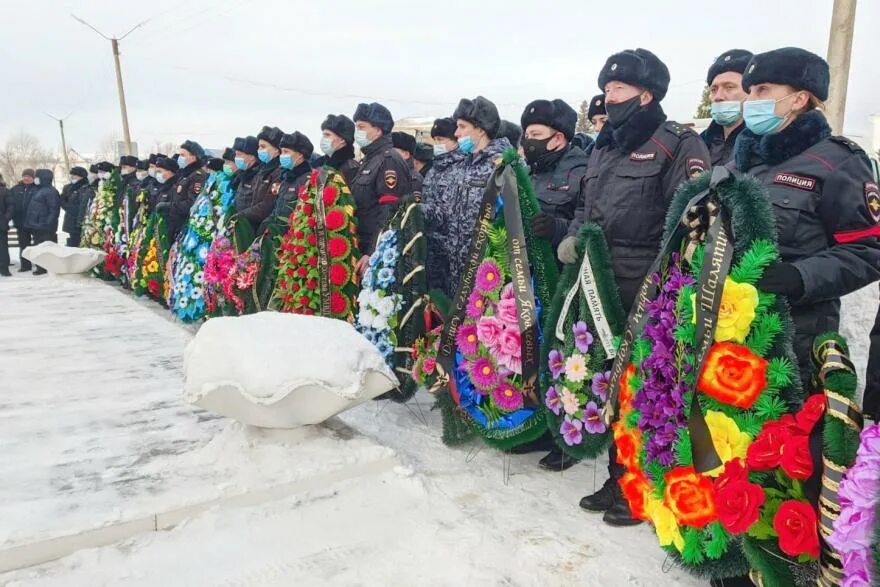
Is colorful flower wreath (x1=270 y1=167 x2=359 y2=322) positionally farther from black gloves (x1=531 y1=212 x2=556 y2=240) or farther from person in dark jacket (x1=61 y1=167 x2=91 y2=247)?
person in dark jacket (x1=61 y1=167 x2=91 y2=247)

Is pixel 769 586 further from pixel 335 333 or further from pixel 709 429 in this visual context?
pixel 335 333

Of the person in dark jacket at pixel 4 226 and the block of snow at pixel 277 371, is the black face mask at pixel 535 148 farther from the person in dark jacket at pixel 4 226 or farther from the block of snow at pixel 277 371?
the person in dark jacket at pixel 4 226

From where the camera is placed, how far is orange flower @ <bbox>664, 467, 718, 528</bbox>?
2.27 meters

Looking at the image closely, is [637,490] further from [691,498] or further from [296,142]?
[296,142]

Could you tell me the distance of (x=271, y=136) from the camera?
691cm

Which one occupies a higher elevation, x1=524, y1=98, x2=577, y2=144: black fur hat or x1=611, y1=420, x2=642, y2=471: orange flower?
x1=524, y1=98, x2=577, y2=144: black fur hat

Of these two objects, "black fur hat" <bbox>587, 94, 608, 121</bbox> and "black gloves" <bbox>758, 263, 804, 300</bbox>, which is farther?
"black fur hat" <bbox>587, 94, 608, 121</bbox>

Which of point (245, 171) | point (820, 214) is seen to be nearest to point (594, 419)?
point (820, 214)

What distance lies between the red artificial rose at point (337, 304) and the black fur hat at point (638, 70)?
2.73 meters

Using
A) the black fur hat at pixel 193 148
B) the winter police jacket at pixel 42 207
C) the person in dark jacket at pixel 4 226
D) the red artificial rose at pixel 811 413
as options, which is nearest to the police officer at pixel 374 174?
the red artificial rose at pixel 811 413

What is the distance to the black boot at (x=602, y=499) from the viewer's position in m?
3.12

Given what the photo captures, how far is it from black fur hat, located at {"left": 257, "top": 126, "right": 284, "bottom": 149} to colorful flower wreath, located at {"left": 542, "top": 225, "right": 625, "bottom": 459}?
4.60 meters

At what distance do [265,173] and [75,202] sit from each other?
28.5 feet

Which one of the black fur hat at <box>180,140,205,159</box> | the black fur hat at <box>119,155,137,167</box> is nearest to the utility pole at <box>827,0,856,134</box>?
the black fur hat at <box>180,140,205,159</box>
